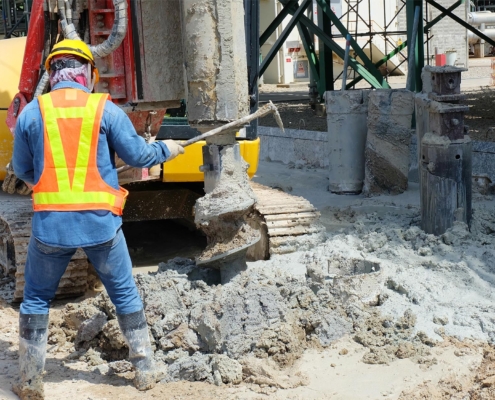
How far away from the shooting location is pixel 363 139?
7883 millimetres

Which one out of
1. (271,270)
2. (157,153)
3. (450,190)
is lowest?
(271,270)

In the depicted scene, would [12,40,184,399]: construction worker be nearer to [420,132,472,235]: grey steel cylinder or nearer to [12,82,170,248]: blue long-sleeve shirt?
[12,82,170,248]: blue long-sleeve shirt

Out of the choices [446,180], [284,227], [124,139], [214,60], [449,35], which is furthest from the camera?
[449,35]

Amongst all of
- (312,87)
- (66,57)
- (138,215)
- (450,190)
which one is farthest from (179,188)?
(312,87)

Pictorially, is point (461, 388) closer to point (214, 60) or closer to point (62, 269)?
point (62, 269)

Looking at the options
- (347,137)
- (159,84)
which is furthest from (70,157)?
(347,137)

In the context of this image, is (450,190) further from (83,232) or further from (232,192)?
(83,232)

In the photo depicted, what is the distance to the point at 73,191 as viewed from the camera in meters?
3.75

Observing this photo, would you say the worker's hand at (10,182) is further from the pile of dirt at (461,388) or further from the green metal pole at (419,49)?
the green metal pole at (419,49)

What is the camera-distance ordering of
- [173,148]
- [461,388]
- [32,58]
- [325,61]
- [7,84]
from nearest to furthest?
[461,388] → [173,148] → [32,58] → [7,84] → [325,61]

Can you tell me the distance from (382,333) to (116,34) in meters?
2.20

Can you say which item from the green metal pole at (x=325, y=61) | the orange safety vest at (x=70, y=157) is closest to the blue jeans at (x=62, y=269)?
the orange safety vest at (x=70, y=157)

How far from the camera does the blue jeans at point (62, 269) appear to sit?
152 inches

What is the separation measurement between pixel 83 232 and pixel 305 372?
1.28 m
